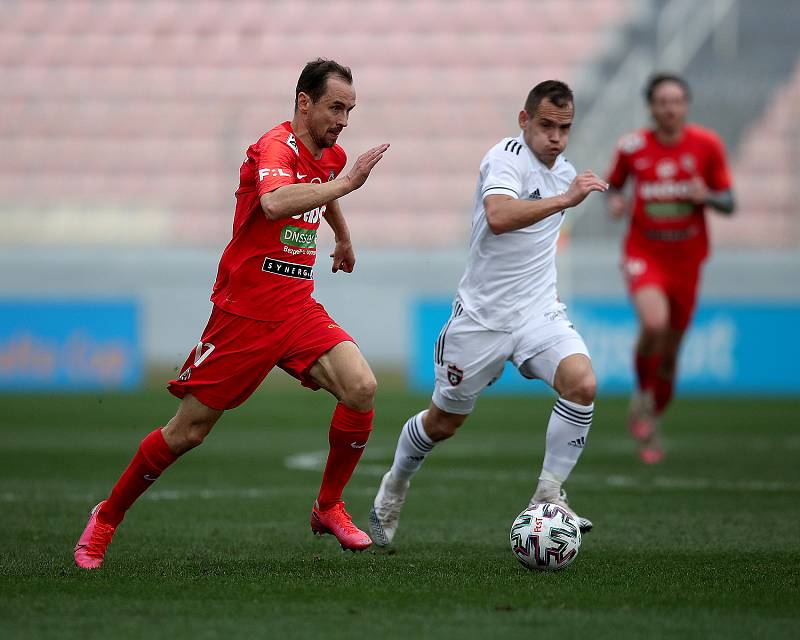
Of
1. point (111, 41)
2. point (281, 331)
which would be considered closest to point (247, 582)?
point (281, 331)

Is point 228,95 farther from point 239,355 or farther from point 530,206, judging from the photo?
point 239,355

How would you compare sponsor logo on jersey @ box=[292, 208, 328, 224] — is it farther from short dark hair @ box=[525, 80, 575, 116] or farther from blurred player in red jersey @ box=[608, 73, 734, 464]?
blurred player in red jersey @ box=[608, 73, 734, 464]

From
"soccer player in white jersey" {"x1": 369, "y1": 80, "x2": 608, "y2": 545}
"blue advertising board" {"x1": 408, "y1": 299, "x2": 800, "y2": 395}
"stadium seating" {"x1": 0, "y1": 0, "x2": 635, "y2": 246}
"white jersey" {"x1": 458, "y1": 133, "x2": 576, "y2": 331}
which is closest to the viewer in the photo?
"soccer player in white jersey" {"x1": 369, "y1": 80, "x2": 608, "y2": 545}

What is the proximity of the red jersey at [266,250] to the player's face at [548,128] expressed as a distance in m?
1.10

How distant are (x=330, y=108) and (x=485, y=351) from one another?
4.39ft

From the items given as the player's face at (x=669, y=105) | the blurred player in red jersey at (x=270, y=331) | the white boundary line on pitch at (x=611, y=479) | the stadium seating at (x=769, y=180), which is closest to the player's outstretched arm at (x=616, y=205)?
the player's face at (x=669, y=105)

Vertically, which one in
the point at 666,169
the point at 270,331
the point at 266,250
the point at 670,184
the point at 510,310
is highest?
the point at 666,169

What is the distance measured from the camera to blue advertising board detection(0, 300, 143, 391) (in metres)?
17.1

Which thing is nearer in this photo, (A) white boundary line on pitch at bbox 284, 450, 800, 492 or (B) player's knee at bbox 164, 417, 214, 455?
(B) player's knee at bbox 164, 417, 214, 455

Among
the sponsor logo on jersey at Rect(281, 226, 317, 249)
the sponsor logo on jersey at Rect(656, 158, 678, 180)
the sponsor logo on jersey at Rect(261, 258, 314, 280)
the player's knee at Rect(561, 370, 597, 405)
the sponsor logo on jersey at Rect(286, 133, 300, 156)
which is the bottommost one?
the player's knee at Rect(561, 370, 597, 405)

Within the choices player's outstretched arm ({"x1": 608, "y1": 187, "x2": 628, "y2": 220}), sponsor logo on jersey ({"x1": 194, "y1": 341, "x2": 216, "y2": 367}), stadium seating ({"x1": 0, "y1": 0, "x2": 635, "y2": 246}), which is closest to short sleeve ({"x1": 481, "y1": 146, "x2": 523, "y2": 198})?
sponsor logo on jersey ({"x1": 194, "y1": 341, "x2": 216, "y2": 367})

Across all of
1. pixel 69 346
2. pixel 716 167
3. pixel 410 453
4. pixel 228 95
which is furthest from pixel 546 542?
pixel 228 95

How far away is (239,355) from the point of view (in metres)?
Result: 5.34

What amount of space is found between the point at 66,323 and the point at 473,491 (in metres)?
10.4
